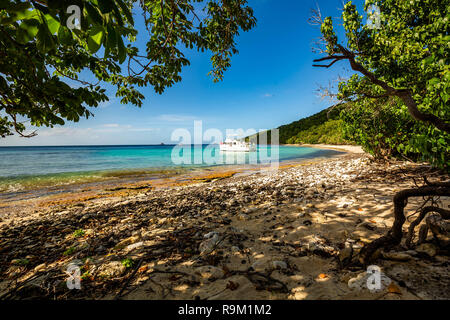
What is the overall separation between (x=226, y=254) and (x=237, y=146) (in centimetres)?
4388

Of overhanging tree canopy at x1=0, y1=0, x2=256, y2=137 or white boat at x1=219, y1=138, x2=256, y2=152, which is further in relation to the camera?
white boat at x1=219, y1=138, x2=256, y2=152

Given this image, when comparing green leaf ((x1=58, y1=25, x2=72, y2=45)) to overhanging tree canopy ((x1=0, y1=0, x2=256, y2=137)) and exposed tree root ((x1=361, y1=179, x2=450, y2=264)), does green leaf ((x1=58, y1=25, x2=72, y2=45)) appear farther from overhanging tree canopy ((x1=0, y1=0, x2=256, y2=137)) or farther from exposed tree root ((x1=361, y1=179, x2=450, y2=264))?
exposed tree root ((x1=361, y1=179, x2=450, y2=264))

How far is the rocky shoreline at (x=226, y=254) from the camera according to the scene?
75.7 inches

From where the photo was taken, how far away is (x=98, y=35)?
120 centimetres

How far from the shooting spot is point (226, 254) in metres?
2.75

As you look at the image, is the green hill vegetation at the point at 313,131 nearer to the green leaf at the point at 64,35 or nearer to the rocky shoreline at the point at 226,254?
the rocky shoreline at the point at 226,254

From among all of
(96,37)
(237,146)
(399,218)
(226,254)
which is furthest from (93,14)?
(237,146)

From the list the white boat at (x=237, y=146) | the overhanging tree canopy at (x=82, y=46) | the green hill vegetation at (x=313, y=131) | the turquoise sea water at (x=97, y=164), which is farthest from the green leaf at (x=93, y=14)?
the green hill vegetation at (x=313, y=131)

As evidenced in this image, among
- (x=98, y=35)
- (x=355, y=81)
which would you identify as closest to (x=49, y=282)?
(x=98, y=35)

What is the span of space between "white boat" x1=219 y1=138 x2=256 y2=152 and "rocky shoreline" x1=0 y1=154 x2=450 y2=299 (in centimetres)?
3908

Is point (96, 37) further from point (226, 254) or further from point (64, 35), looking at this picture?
point (226, 254)

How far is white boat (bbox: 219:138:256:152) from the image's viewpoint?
1741 inches

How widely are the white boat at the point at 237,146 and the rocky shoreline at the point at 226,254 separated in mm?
39083

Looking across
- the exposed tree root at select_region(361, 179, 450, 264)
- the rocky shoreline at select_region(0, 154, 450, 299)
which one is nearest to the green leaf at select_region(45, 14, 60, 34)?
the rocky shoreline at select_region(0, 154, 450, 299)
